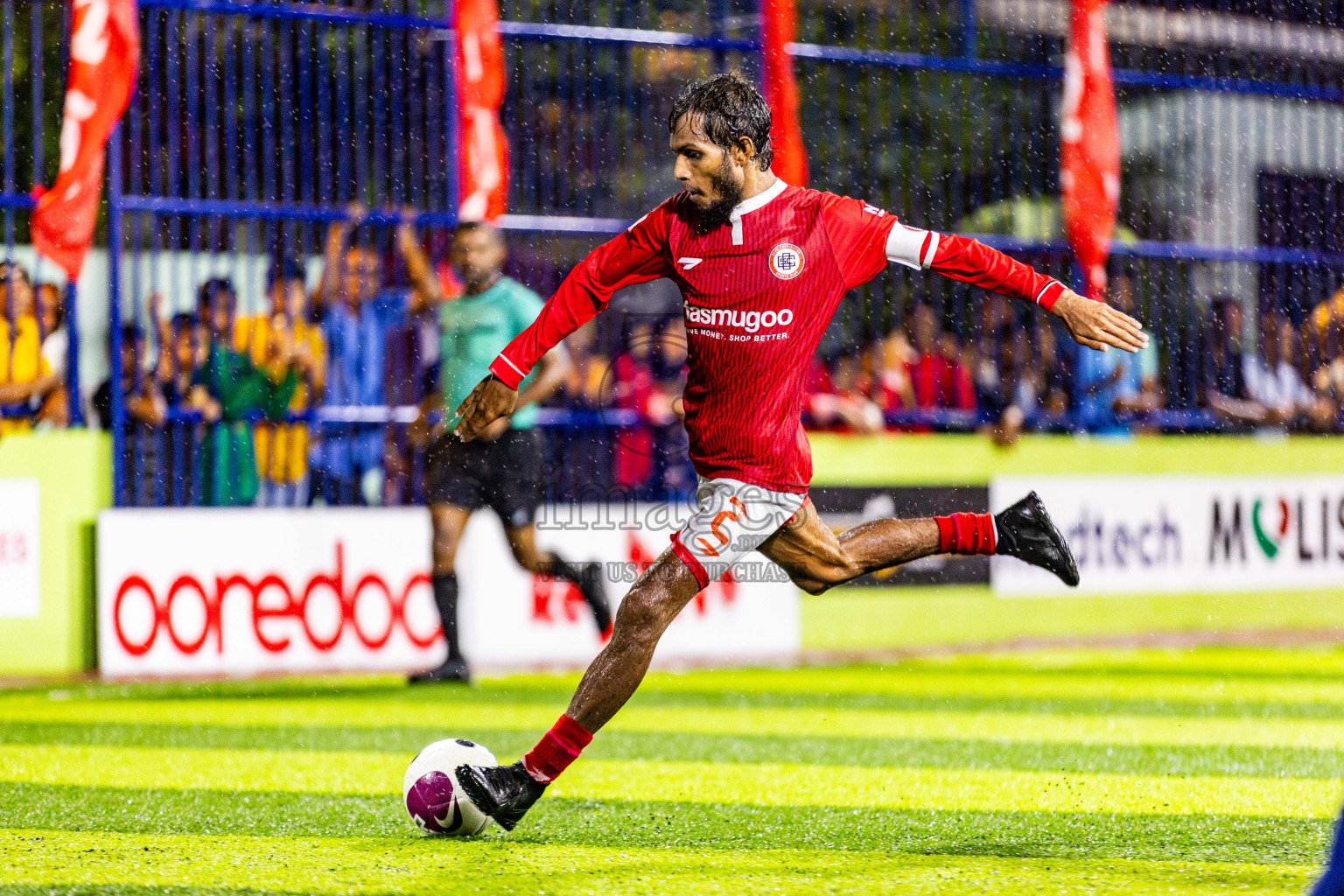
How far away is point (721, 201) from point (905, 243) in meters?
0.59

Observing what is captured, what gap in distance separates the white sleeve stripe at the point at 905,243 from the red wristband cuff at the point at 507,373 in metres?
1.17

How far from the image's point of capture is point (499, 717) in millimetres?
8352

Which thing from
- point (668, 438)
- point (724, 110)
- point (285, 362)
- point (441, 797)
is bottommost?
point (441, 797)

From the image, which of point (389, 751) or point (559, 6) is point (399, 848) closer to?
point (389, 751)

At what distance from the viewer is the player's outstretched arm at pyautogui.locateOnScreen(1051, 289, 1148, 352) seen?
5.06 metres

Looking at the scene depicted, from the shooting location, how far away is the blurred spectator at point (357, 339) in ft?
34.7

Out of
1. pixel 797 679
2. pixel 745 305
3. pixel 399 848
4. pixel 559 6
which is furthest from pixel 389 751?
pixel 559 6

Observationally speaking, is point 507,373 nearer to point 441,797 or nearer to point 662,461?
point 441,797

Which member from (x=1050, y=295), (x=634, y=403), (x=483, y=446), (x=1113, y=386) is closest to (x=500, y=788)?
(x=1050, y=295)

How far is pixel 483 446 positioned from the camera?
30.4ft

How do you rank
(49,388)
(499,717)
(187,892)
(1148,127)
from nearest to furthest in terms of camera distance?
(187,892), (499,717), (49,388), (1148,127)

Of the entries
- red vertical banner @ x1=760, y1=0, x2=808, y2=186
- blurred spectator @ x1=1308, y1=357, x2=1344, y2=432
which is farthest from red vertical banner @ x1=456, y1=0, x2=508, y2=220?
blurred spectator @ x1=1308, y1=357, x2=1344, y2=432

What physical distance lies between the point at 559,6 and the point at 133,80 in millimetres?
2911

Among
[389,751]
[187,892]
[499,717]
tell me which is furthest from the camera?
[499,717]
